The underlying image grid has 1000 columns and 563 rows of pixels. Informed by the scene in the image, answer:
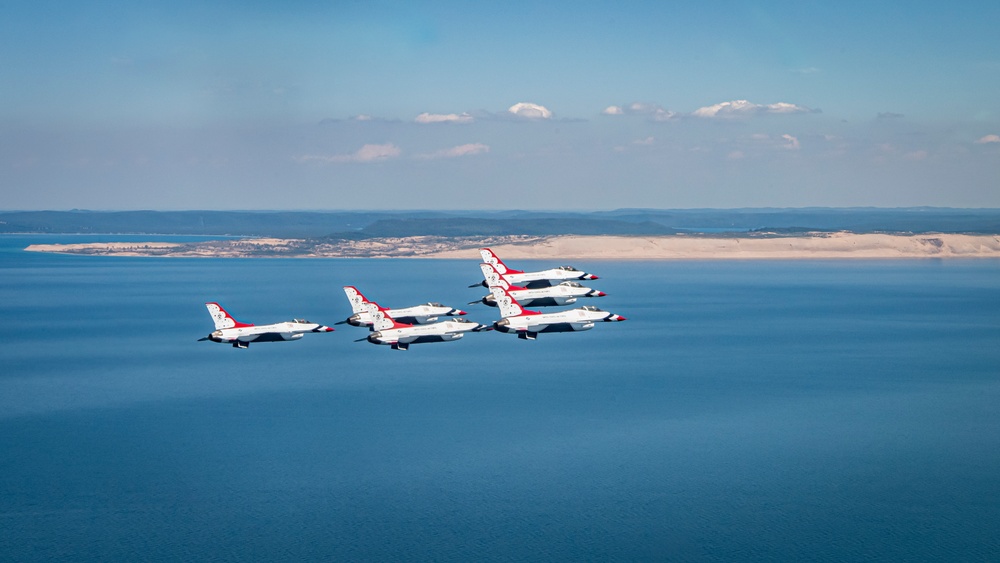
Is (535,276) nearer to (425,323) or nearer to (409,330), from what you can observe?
(425,323)

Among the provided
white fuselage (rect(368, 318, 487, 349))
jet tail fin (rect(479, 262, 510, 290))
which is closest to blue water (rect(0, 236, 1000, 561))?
white fuselage (rect(368, 318, 487, 349))

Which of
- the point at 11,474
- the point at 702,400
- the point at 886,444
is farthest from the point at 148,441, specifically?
the point at 886,444

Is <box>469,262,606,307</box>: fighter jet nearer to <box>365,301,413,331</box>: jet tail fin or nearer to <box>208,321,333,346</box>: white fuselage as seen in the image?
<box>365,301,413,331</box>: jet tail fin

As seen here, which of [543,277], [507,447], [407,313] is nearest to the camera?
[507,447]

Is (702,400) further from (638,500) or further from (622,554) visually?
(622,554)

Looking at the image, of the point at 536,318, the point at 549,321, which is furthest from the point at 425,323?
the point at 549,321

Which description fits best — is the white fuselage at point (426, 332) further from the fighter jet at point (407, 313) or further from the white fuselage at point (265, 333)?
the white fuselage at point (265, 333)
